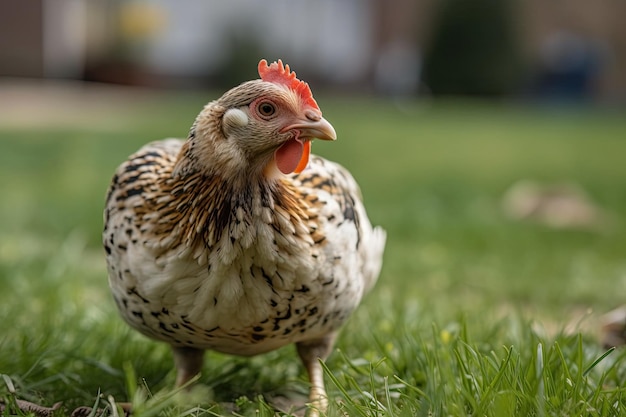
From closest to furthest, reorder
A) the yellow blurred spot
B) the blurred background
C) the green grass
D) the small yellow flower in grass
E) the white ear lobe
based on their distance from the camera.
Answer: the white ear lobe
the green grass
the small yellow flower in grass
the blurred background
the yellow blurred spot

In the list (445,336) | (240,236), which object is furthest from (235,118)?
(445,336)

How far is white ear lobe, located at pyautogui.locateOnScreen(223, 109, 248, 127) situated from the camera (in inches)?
79.7

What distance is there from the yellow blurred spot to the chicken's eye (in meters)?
18.1

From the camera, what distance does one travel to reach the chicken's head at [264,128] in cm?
203

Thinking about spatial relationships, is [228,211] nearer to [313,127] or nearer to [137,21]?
[313,127]

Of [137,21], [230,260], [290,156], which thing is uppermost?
[290,156]

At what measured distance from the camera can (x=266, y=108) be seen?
2041 millimetres

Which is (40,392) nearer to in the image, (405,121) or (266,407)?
(266,407)

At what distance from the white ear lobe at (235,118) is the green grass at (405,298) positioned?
2.16 feet

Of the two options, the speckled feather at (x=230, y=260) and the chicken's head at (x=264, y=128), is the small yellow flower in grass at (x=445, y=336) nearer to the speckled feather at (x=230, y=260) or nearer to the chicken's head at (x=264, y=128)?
the speckled feather at (x=230, y=260)

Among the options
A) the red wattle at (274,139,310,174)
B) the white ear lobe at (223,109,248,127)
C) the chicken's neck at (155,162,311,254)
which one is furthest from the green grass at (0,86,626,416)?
the white ear lobe at (223,109,248,127)

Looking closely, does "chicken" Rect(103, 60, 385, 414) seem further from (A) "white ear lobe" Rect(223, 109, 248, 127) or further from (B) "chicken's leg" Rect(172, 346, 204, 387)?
(B) "chicken's leg" Rect(172, 346, 204, 387)

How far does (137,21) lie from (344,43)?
5913 millimetres

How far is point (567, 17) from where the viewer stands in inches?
863
